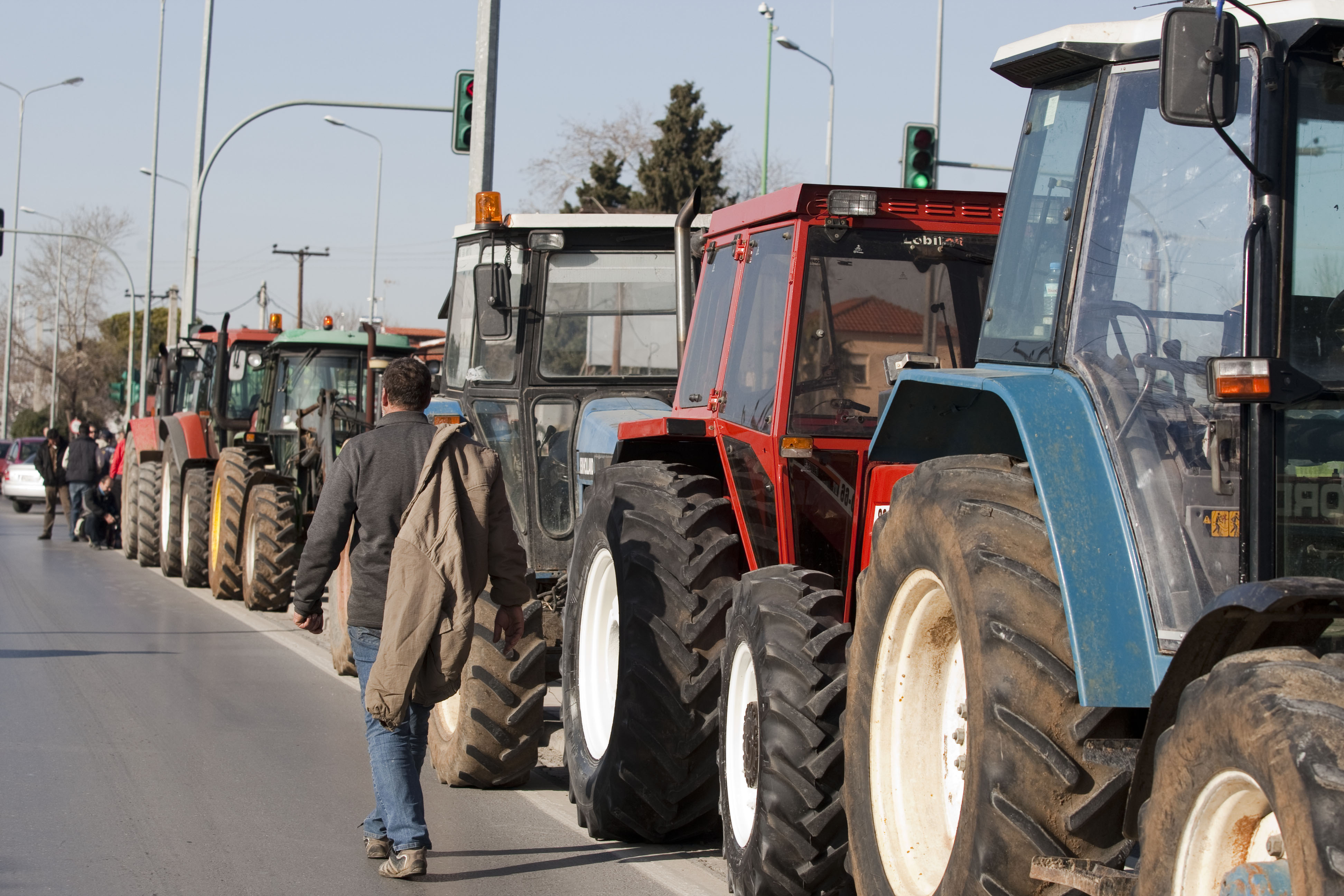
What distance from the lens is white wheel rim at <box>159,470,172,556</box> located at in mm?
18781

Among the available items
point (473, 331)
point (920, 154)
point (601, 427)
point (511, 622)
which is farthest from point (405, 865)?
point (920, 154)

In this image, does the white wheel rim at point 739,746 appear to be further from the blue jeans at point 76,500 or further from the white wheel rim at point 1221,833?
the blue jeans at point 76,500

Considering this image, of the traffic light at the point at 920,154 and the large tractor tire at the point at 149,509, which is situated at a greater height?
the traffic light at the point at 920,154

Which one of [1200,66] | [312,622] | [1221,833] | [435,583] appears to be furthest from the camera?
[312,622]

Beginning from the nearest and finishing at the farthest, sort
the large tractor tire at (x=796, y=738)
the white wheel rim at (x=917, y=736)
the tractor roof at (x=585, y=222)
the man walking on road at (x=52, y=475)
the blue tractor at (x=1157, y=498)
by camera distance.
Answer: the blue tractor at (x=1157, y=498) → the white wheel rim at (x=917, y=736) → the large tractor tire at (x=796, y=738) → the tractor roof at (x=585, y=222) → the man walking on road at (x=52, y=475)

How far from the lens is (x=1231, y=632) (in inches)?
119

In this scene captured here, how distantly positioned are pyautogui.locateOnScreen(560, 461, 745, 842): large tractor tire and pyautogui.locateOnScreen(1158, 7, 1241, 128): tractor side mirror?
3.09m

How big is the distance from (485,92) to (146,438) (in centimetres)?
861

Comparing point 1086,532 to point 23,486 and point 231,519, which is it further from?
point 23,486


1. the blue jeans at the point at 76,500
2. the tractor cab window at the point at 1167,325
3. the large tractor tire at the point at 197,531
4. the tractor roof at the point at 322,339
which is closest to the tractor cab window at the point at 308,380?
the tractor roof at the point at 322,339

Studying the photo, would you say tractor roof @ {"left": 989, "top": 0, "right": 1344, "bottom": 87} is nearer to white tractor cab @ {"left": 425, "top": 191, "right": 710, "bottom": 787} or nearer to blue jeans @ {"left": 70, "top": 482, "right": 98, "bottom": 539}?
white tractor cab @ {"left": 425, "top": 191, "right": 710, "bottom": 787}

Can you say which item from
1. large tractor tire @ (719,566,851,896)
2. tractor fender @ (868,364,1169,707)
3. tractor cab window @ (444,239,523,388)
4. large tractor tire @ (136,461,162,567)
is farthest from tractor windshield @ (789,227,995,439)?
large tractor tire @ (136,461,162,567)

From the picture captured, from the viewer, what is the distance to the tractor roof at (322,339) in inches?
623

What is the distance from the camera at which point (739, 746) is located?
544 centimetres
